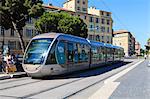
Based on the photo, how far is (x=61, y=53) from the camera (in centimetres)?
2047

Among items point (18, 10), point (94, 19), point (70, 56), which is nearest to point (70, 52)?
point (70, 56)

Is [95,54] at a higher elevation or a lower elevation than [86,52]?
lower

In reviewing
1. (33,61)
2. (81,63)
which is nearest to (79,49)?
(81,63)

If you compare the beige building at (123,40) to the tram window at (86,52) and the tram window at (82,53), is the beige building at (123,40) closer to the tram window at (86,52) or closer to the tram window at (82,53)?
the tram window at (86,52)

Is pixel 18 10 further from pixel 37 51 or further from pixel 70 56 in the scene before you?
pixel 37 51

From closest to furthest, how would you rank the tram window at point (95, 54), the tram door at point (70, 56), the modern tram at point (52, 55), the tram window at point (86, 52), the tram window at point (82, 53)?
the modern tram at point (52, 55) < the tram door at point (70, 56) < the tram window at point (82, 53) < the tram window at point (86, 52) < the tram window at point (95, 54)

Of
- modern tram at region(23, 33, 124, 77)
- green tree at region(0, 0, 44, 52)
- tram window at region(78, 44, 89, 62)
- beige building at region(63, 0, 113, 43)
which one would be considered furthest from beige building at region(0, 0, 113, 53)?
modern tram at region(23, 33, 124, 77)

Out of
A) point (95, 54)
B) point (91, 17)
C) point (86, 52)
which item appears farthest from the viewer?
point (91, 17)

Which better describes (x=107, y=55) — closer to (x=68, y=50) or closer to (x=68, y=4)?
(x=68, y=50)

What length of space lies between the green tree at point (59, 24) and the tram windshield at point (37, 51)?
133 feet

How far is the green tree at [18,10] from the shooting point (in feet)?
98.4

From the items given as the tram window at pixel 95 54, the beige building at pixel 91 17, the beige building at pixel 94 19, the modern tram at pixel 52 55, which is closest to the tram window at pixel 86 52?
the modern tram at pixel 52 55

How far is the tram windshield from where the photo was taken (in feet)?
61.9

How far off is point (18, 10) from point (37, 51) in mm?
12215
